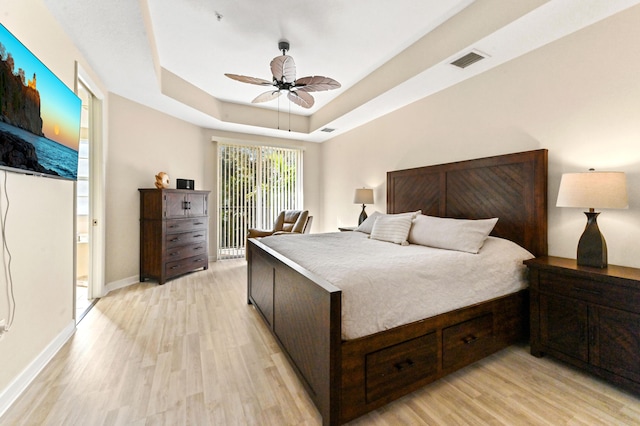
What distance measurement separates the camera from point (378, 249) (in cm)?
231

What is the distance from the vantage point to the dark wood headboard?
2.36 meters

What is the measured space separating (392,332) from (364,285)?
0.31 metres

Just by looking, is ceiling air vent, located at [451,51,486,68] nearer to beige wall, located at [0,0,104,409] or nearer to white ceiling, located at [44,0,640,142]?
white ceiling, located at [44,0,640,142]

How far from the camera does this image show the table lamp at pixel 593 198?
1752 mm

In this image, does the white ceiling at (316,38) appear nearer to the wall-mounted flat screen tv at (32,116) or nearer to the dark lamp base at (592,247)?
the wall-mounted flat screen tv at (32,116)

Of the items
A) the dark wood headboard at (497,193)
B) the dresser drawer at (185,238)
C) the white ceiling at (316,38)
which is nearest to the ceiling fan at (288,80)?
the white ceiling at (316,38)

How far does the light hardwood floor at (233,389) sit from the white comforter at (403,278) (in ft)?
1.61

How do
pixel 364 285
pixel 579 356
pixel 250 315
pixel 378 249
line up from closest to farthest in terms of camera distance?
pixel 364 285 → pixel 579 356 → pixel 378 249 → pixel 250 315

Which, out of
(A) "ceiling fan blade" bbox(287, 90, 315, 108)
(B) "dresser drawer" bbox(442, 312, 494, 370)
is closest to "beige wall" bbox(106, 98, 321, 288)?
(A) "ceiling fan blade" bbox(287, 90, 315, 108)

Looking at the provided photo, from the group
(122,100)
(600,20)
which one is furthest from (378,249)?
(122,100)

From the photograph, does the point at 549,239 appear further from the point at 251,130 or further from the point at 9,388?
the point at 251,130

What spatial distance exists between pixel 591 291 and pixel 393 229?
1501 mm

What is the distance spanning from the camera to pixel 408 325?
1.50 metres

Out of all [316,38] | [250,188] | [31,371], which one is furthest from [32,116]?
[250,188]
